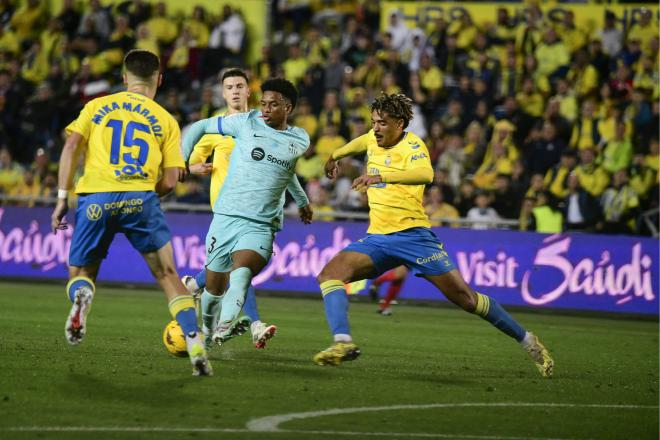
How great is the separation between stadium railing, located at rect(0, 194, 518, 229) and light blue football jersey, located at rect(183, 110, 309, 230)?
31.6 feet

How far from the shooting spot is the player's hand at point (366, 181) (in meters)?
9.38

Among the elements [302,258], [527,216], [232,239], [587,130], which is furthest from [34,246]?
[232,239]

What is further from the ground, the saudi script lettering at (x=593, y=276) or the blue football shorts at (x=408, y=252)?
the blue football shorts at (x=408, y=252)

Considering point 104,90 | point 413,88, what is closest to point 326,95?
point 413,88

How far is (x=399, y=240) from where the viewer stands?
1002cm

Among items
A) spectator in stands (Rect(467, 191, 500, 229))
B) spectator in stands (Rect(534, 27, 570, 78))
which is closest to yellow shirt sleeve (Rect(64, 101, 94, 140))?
spectator in stands (Rect(467, 191, 500, 229))

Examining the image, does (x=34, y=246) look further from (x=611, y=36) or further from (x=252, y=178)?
(x=252, y=178)

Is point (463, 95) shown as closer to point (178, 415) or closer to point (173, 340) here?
point (173, 340)

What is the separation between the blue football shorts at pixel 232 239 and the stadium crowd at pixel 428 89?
→ 33.0 ft

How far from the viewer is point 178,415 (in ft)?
23.8

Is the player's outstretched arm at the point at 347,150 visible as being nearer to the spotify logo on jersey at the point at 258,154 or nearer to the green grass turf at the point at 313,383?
the spotify logo on jersey at the point at 258,154

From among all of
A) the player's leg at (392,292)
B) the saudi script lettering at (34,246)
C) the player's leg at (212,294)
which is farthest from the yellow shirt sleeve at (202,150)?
the saudi script lettering at (34,246)

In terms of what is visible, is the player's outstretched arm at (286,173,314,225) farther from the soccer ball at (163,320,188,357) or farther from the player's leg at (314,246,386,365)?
the soccer ball at (163,320,188,357)

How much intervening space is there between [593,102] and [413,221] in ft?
41.6
